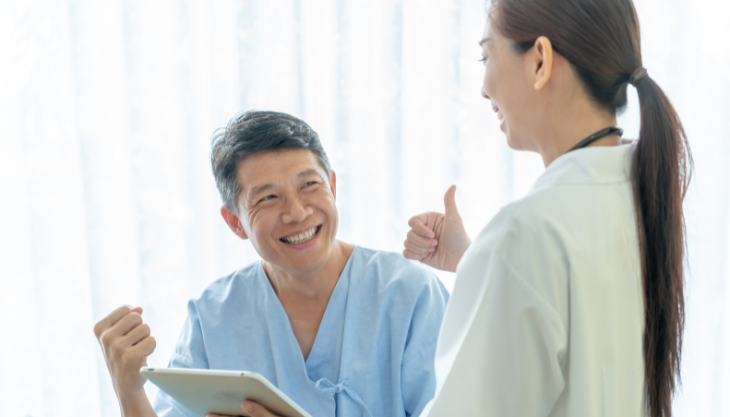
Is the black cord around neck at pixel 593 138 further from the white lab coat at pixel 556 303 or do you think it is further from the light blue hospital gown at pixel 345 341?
the light blue hospital gown at pixel 345 341

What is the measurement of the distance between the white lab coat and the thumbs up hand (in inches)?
20.0

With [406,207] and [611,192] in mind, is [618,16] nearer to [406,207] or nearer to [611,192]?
[611,192]

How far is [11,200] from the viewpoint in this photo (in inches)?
68.6

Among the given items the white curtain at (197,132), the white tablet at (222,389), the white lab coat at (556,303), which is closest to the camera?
the white lab coat at (556,303)

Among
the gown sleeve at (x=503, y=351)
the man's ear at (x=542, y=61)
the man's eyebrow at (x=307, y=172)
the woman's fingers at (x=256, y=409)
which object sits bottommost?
the woman's fingers at (x=256, y=409)

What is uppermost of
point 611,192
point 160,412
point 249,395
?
point 611,192

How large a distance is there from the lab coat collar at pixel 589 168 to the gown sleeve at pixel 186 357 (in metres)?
0.99

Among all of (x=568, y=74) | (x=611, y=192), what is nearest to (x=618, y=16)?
(x=568, y=74)

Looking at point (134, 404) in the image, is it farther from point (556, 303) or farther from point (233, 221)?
point (556, 303)

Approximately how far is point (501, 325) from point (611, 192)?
222mm

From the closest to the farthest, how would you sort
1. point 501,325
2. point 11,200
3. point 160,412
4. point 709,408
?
point 501,325
point 160,412
point 11,200
point 709,408

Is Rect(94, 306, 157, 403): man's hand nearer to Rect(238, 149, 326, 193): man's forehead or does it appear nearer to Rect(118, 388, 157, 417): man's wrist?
Rect(118, 388, 157, 417): man's wrist

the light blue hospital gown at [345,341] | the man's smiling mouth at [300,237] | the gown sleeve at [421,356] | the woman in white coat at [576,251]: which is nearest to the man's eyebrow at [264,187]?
the man's smiling mouth at [300,237]

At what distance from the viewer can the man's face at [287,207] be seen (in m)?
1.28
